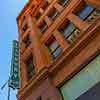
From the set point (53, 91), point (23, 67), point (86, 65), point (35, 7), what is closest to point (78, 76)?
point (86, 65)

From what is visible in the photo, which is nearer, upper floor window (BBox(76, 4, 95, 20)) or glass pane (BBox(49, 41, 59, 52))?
upper floor window (BBox(76, 4, 95, 20))

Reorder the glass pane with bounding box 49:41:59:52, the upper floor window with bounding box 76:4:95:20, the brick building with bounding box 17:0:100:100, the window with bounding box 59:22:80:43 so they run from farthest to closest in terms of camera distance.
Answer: the glass pane with bounding box 49:41:59:52 → the upper floor window with bounding box 76:4:95:20 → the window with bounding box 59:22:80:43 → the brick building with bounding box 17:0:100:100

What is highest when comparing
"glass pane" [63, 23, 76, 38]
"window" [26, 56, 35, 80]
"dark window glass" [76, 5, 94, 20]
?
"dark window glass" [76, 5, 94, 20]

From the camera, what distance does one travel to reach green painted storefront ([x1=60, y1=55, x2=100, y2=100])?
38.4 ft

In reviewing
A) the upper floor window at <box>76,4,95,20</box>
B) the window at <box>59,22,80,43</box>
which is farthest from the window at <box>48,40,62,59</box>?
the upper floor window at <box>76,4,95,20</box>

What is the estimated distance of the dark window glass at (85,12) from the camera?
54.9 ft

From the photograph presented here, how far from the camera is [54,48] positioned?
17.6 m

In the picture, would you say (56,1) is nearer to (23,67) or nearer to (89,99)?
(23,67)

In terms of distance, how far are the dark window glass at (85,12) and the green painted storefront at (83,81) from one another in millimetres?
5250

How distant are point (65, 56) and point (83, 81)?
1.98 m

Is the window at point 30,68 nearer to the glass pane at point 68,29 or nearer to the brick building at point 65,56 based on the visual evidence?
the brick building at point 65,56

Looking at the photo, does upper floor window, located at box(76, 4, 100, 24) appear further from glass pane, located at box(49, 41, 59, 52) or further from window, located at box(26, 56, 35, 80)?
window, located at box(26, 56, 35, 80)

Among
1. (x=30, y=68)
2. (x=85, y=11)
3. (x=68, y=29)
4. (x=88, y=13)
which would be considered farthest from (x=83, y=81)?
(x=30, y=68)

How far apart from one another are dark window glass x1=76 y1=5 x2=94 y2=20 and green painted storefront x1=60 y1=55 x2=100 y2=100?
5.25 meters
